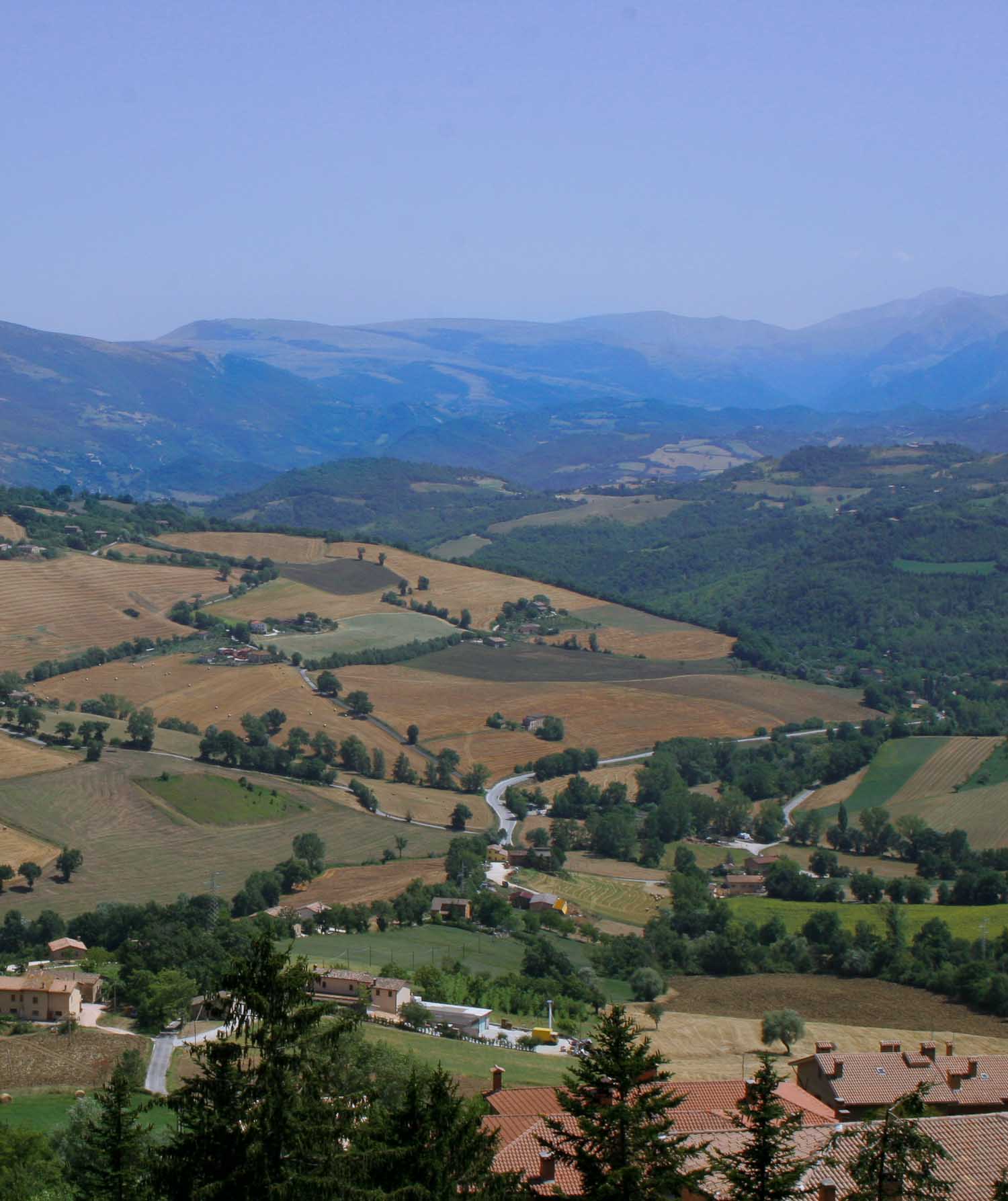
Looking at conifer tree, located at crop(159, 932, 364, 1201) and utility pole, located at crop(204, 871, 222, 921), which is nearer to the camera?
conifer tree, located at crop(159, 932, 364, 1201)

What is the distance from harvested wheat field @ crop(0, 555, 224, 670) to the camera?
8675 centimetres

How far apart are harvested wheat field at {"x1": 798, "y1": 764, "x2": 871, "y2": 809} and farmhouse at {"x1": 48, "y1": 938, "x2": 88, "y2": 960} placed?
118ft

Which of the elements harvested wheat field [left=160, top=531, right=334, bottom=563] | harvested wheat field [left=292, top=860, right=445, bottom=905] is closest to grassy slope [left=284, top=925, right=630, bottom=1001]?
harvested wheat field [left=292, top=860, right=445, bottom=905]

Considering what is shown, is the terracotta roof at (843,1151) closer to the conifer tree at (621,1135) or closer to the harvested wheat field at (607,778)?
the conifer tree at (621,1135)

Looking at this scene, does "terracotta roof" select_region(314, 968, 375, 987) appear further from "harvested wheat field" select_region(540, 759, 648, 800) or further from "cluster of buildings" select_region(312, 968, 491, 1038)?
"harvested wheat field" select_region(540, 759, 648, 800)

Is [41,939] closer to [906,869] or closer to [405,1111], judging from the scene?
[906,869]

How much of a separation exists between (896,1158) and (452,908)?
127ft

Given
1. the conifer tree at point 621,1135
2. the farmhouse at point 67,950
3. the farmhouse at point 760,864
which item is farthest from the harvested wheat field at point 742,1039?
the conifer tree at point 621,1135

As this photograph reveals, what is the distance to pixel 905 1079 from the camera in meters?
26.9

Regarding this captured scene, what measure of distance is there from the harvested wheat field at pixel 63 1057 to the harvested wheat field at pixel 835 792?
42.2 m

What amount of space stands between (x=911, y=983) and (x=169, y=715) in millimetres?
43306

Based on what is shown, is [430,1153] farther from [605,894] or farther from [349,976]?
[605,894]

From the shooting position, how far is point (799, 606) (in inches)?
4953

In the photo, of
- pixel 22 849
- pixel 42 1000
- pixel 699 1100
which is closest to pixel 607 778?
pixel 22 849
